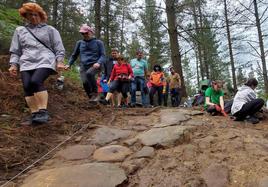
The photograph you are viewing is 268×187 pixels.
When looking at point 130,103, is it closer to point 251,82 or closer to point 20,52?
point 251,82

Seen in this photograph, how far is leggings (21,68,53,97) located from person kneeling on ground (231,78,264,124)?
379 cm

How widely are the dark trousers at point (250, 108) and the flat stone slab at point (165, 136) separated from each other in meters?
1.74

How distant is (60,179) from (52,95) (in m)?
4.04

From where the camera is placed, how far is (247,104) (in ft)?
22.4

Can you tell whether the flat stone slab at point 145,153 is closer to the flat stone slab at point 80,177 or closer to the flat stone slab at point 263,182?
the flat stone slab at point 80,177

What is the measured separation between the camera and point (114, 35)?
27.2m

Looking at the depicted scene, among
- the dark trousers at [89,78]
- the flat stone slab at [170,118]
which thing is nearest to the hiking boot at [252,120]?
the flat stone slab at [170,118]

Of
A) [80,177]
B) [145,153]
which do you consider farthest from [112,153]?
[80,177]

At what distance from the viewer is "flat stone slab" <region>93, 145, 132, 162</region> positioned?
431 cm

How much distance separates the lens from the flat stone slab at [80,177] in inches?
139

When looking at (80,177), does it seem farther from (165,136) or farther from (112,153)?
(165,136)

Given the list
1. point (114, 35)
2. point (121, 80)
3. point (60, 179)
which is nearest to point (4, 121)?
Answer: point (60, 179)

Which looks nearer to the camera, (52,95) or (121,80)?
(52,95)

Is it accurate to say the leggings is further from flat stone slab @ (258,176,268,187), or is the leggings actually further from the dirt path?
flat stone slab @ (258,176,268,187)
